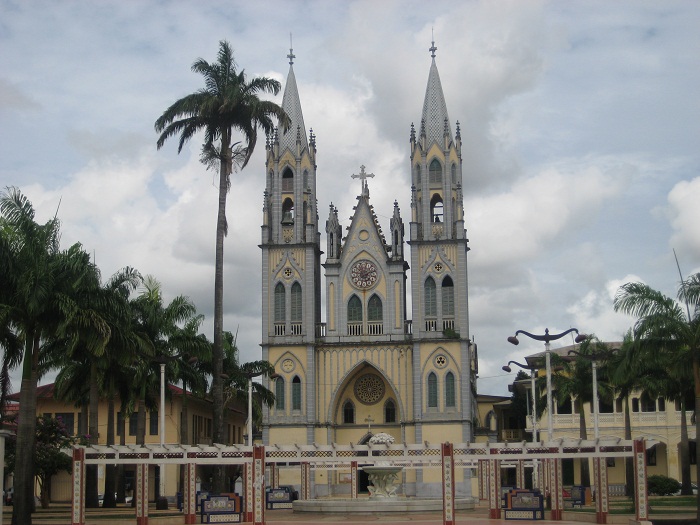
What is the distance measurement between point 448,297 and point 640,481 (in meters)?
38.3

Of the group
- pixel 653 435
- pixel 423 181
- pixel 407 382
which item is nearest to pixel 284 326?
pixel 407 382

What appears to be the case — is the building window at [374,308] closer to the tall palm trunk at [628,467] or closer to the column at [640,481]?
the tall palm trunk at [628,467]

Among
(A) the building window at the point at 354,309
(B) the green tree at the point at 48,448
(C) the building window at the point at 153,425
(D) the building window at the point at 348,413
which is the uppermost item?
(A) the building window at the point at 354,309

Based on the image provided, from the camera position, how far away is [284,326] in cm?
6906

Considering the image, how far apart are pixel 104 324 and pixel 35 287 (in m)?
2.84

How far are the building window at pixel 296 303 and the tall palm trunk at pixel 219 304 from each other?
25724 millimetres

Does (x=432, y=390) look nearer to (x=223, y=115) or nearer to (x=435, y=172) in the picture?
(x=435, y=172)

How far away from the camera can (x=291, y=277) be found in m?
69.7

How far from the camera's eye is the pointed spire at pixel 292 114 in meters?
72.8

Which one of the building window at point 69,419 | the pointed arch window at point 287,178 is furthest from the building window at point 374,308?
the building window at point 69,419

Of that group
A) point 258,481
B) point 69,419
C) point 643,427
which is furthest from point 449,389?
point 258,481

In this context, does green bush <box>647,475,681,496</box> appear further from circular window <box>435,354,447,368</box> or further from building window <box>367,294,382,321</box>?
building window <box>367,294,382,321</box>

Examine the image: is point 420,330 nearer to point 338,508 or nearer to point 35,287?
point 338,508

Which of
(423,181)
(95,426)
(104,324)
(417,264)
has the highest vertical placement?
(423,181)
